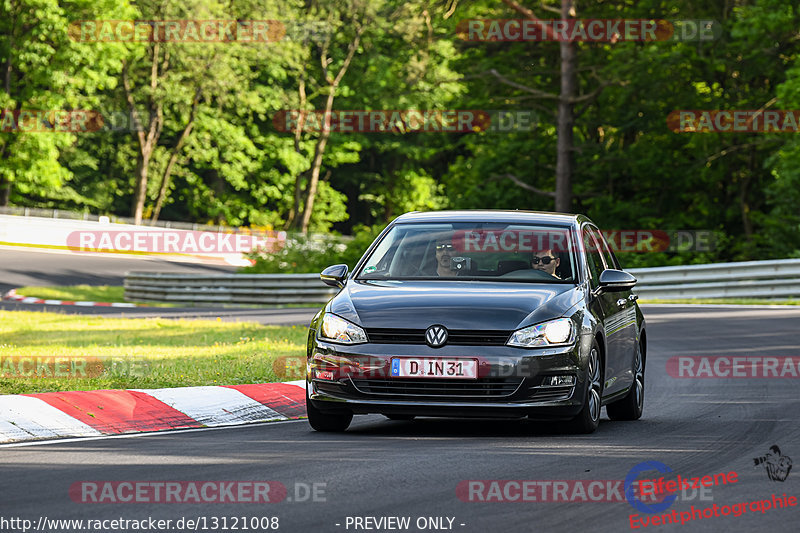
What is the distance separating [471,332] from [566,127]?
103 feet

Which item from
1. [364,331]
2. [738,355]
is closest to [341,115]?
[738,355]

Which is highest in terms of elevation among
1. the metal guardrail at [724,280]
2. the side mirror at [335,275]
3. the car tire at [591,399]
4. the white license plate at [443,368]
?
the side mirror at [335,275]

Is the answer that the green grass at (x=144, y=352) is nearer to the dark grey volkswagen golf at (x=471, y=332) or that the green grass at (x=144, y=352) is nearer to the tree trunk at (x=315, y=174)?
the dark grey volkswagen golf at (x=471, y=332)

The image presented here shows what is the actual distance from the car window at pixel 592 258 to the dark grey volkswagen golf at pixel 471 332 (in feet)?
0.14

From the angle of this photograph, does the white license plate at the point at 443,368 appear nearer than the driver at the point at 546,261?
Yes

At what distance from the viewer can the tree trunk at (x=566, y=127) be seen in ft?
126

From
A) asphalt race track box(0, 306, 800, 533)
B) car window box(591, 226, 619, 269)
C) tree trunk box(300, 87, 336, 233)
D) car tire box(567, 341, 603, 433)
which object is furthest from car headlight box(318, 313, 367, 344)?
tree trunk box(300, 87, 336, 233)

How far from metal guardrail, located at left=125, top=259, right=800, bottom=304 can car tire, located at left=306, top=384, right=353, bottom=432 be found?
2016cm

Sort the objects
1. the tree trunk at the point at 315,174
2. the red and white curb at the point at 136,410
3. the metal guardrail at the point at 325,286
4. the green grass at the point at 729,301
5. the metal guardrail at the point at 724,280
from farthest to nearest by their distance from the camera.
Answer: the tree trunk at the point at 315,174 → the metal guardrail at the point at 325,286 → the metal guardrail at the point at 724,280 → the green grass at the point at 729,301 → the red and white curb at the point at 136,410

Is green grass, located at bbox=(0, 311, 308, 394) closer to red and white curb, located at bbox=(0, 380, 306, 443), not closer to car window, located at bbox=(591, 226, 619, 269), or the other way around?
red and white curb, located at bbox=(0, 380, 306, 443)

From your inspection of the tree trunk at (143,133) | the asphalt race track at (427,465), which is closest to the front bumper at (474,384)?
the asphalt race track at (427,465)

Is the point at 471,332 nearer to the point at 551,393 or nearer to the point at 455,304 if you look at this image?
the point at 455,304

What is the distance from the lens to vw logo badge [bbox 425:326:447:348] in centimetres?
865

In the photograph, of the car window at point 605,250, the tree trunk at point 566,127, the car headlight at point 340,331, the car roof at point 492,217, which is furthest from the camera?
the tree trunk at point 566,127
